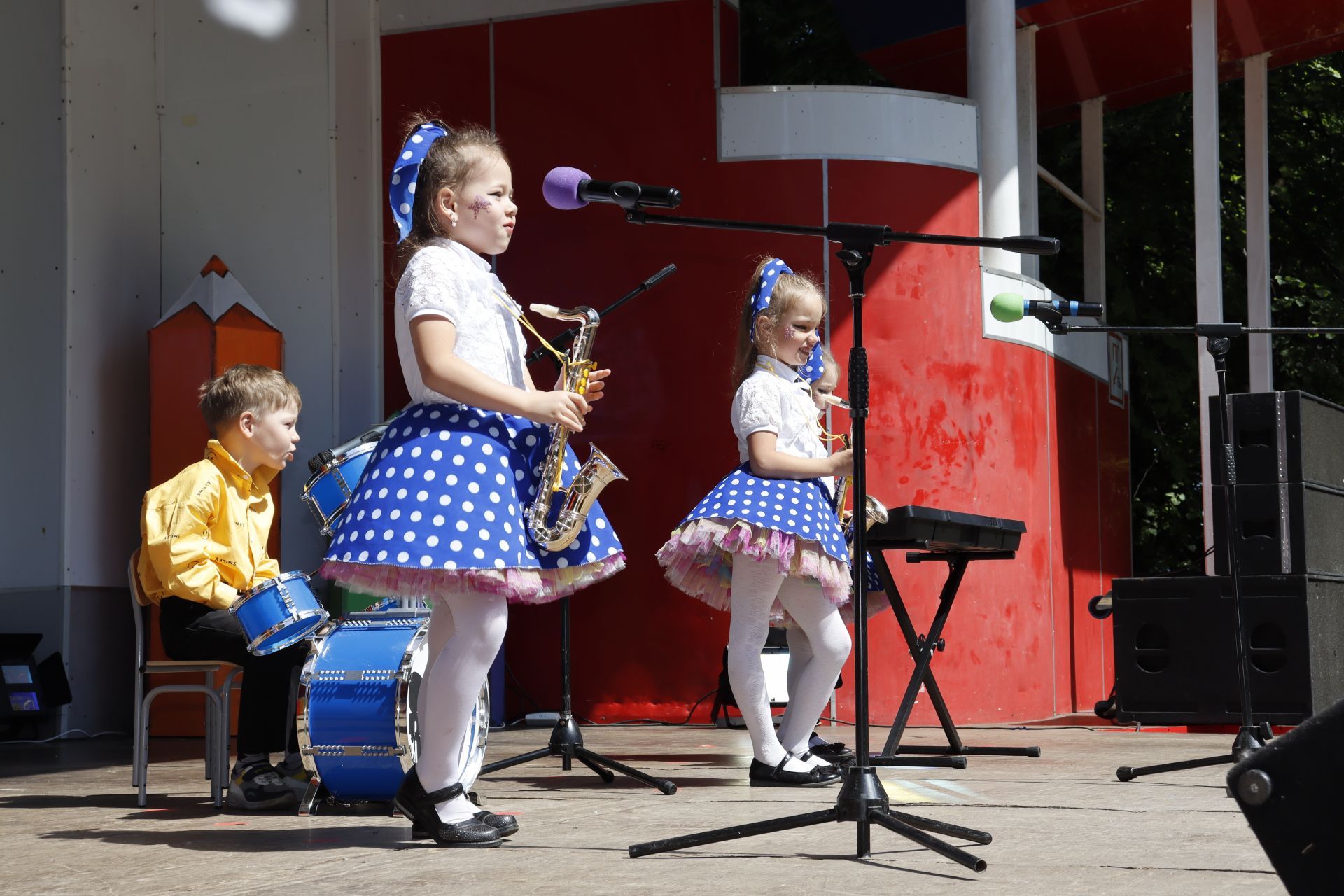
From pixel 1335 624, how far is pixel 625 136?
401cm

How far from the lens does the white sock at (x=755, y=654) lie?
14.4 feet

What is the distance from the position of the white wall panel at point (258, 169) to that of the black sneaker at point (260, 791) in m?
3.66

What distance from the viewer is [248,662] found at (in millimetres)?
4238

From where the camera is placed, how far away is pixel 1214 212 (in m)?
7.82

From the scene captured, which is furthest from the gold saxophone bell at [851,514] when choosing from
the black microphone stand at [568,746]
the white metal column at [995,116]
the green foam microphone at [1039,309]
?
the white metal column at [995,116]

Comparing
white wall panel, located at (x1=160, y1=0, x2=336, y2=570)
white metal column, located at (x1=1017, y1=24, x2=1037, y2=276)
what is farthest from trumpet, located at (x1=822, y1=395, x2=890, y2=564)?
white metal column, located at (x1=1017, y1=24, x2=1037, y2=276)

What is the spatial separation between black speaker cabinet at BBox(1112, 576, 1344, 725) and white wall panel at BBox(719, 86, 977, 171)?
267 centimetres

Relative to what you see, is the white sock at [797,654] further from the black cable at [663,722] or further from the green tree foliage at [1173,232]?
the green tree foliage at [1173,232]

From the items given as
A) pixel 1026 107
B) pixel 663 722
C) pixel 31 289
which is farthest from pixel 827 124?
pixel 31 289

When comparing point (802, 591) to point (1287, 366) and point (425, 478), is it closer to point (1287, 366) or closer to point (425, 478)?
point (425, 478)

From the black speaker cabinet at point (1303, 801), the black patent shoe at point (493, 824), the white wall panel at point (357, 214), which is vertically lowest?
the black patent shoe at point (493, 824)

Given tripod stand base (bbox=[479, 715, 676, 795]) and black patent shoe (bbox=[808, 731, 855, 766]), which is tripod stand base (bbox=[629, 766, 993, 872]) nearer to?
tripod stand base (bbox=[479, 715, 676, 795])

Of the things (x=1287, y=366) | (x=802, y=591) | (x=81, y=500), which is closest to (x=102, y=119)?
(x=81, y=500)

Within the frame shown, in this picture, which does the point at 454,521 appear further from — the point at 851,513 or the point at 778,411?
the point at 851,513
